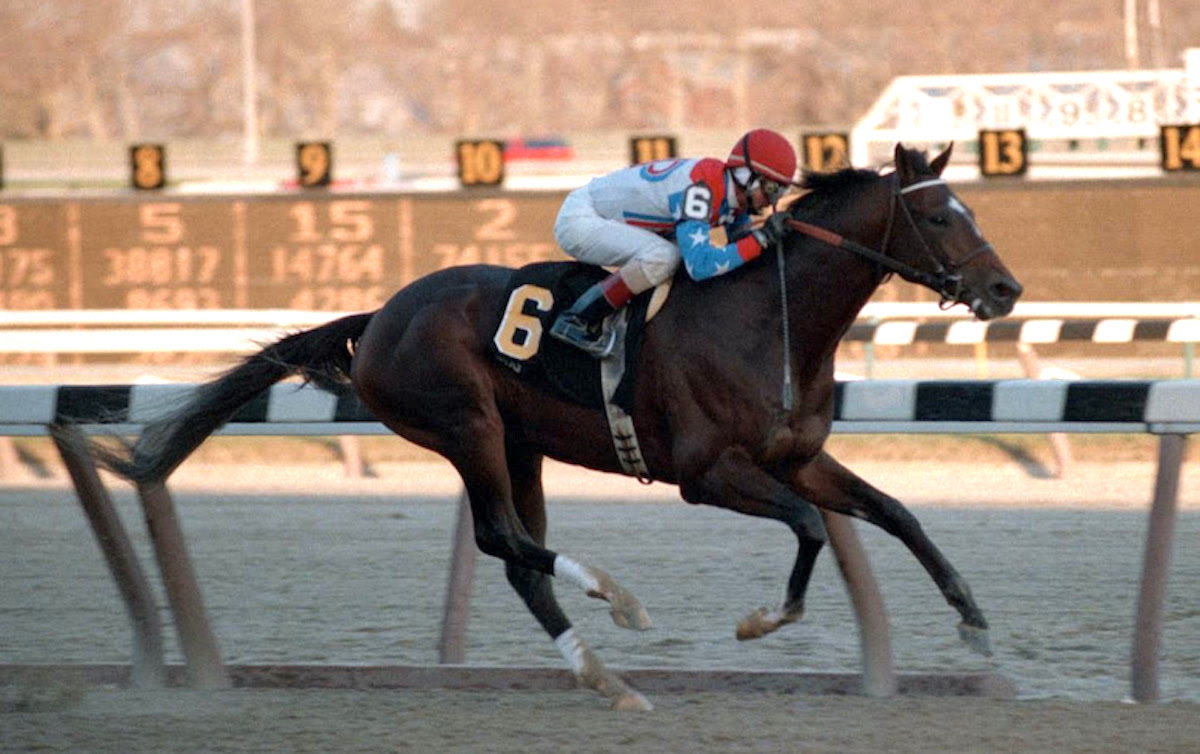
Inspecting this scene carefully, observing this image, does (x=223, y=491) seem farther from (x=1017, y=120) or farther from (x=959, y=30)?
(x=959, y=30)

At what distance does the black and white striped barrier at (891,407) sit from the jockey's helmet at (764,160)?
1.68ft

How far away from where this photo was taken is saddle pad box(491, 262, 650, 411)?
4.51 metres

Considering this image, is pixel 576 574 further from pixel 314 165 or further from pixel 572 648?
pixel 314 165

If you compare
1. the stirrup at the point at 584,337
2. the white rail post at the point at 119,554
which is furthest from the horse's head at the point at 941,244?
the white rail post at the point at 119,554

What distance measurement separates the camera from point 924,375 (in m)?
12.3

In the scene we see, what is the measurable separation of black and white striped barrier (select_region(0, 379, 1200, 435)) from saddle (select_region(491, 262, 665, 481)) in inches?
19.5

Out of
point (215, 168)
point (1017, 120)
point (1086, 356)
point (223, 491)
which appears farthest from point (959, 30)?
point (223, 491)

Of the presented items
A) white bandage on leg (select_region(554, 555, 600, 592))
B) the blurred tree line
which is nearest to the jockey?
white bandage on leg (select_region(554, 555, 600, 592))

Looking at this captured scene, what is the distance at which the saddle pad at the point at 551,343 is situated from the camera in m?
4.51

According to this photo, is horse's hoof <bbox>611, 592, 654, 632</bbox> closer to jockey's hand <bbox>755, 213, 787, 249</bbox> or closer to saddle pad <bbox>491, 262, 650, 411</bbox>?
saddle pad <bbox>491, 262, 650, 411</bbox>

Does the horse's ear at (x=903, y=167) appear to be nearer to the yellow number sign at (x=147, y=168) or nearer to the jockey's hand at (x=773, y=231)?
the jockey's hand at (x=773, y=231)

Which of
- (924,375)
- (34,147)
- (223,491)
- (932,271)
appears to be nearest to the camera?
(932,271)

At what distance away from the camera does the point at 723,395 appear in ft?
14.3

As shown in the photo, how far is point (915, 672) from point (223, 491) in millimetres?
5114
